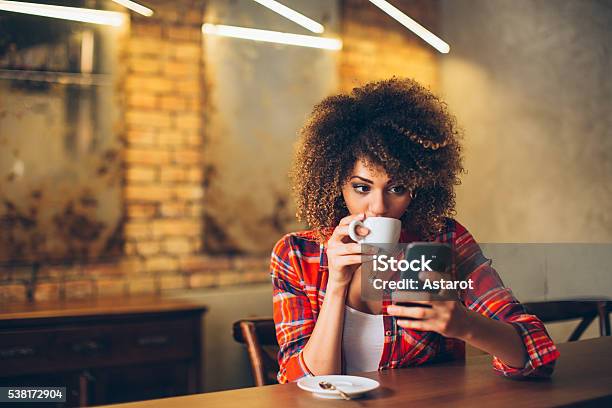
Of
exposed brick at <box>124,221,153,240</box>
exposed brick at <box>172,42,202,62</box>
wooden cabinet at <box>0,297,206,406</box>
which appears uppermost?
exposed brick at <box>172,42,202,62</box>

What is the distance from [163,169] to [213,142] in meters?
0.30

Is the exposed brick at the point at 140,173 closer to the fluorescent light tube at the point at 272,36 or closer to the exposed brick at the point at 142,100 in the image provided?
the exposed brick at the point at 142,100

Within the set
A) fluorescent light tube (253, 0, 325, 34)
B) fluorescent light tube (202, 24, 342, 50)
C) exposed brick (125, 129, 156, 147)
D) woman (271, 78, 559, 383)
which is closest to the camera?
woman (271, 78, 559, 383)

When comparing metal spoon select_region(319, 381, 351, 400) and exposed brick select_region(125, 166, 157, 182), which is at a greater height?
exposed brick select_region(125, 166, 157, 182)

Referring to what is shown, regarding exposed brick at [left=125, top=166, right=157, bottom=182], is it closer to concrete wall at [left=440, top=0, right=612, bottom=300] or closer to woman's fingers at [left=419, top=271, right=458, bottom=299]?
concrete wall at [left=440, top=0, right=612, bottom=300]

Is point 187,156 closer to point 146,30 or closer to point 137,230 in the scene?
point 137,230

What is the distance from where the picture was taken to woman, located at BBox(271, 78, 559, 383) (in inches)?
56.2

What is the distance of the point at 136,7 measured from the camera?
11.2 ft

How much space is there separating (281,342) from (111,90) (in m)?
2.18

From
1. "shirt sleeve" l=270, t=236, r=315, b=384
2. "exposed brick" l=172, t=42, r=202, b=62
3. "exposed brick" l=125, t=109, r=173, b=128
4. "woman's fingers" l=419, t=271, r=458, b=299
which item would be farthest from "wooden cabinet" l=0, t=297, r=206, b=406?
"woman's fingers" l=419, t=271, r=458, b=299

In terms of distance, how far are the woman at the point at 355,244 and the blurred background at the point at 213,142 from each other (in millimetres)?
1253

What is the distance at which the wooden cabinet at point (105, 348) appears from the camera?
2758 millimetres

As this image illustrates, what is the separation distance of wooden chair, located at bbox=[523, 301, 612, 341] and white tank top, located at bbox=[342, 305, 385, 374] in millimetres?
693

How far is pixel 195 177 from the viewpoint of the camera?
11.9 feet
